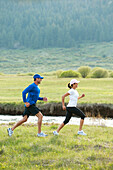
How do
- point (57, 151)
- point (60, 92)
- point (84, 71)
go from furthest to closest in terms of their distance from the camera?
point (84, 71)
point (60, 92)
point (57, 151)

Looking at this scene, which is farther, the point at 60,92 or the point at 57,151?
the point at 60,92

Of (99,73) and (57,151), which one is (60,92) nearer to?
(57,151)

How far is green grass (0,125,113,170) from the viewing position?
795cm

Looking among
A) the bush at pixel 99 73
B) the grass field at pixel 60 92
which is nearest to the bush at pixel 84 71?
the bush at pixel 99 73

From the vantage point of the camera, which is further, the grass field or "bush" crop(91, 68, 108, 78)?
"bush" crop(91, 68, 108, 78)

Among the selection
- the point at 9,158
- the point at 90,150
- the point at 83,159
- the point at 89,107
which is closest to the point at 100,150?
the point at 90,150

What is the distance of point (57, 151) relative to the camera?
9312mm

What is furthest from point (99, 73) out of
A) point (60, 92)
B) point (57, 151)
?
point (57, 151)

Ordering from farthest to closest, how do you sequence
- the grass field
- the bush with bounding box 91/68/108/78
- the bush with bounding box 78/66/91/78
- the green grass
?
the bush with bounding box 78/66/91/78, the bush with bounding box 91/68/108/78, the grass field, the green grass

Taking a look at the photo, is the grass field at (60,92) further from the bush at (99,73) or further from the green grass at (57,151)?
the bush at (99,73)

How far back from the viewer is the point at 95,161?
8164 millimetres

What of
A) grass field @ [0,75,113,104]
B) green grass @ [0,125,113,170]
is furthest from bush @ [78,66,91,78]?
green grass @ [0,125,113,170]

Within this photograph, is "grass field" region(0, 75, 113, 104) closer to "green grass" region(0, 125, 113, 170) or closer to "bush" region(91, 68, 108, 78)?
"green grass" region(0, 125, 113, 170)

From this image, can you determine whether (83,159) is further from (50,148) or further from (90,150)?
(50,148)
